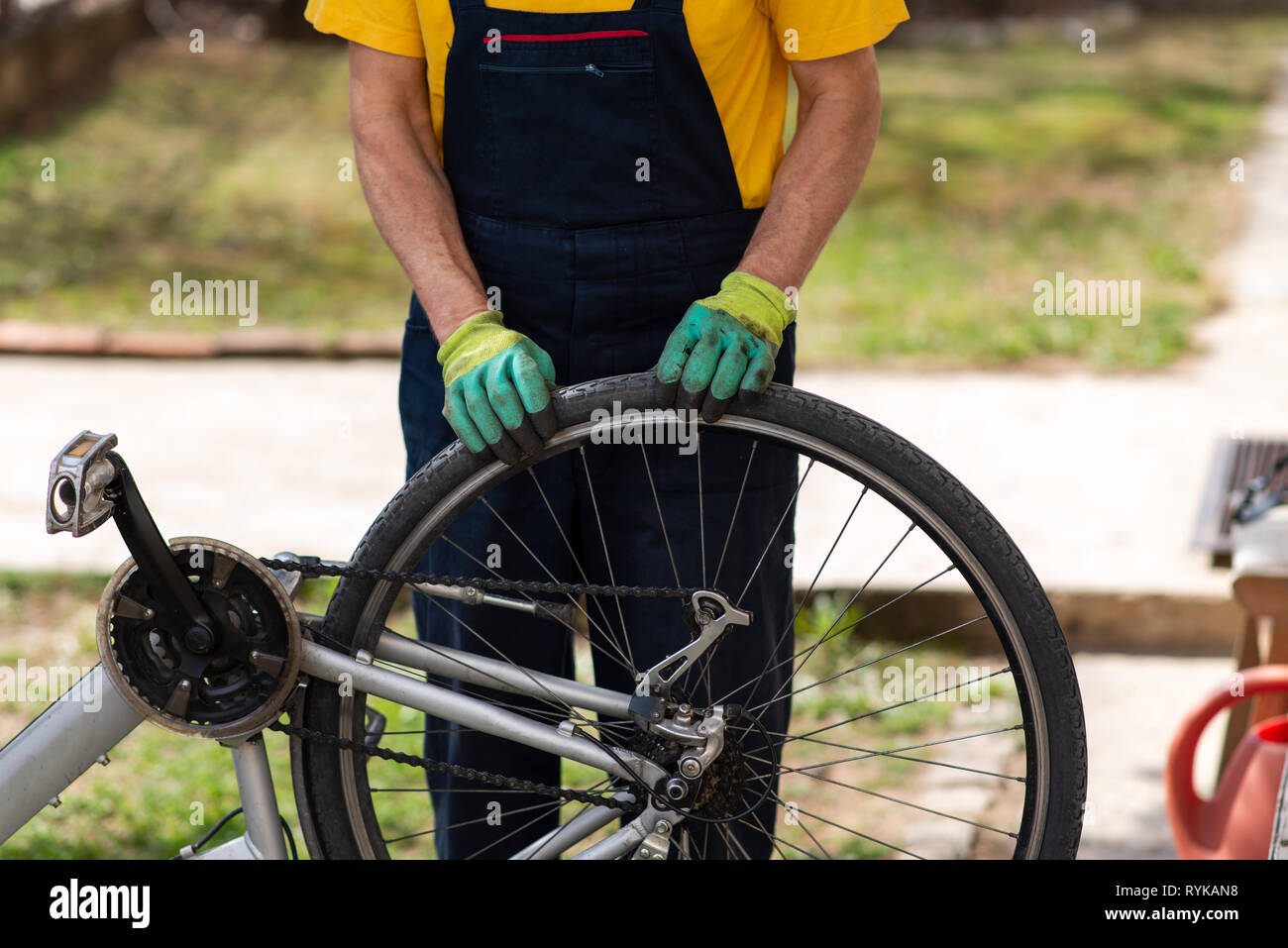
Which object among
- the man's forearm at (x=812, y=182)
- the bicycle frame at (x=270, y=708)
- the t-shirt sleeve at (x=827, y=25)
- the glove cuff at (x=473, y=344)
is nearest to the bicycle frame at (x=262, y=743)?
the bicycle frame at (x=270, y=708)

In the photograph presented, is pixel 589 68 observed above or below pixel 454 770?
above

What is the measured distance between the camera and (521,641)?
207 centimetres

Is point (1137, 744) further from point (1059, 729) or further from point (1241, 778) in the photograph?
point (1059, 729)

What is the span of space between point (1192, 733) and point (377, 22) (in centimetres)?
175

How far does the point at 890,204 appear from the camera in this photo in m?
7.10

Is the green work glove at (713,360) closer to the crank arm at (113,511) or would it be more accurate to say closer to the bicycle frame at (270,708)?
the bicycle frame at (270,708)

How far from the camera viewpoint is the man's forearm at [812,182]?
1.83m

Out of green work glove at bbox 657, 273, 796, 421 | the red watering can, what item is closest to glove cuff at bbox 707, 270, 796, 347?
green work glove at bbox 657, 273, 796, 421

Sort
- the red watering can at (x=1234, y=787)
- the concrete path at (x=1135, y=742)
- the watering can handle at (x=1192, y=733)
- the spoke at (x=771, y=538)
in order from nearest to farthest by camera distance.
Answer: the spoke at (x=771, y=538) → the red watering can at (x=1234, y=787) → the watering can handle at (x=1192, y=733) → the concrete path at (x=1135, y=742)
